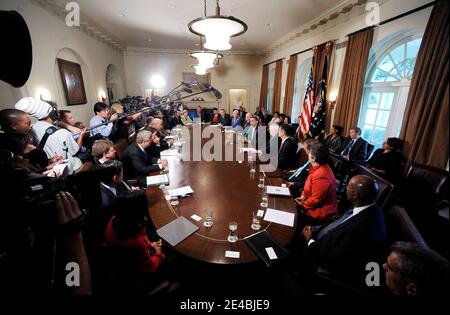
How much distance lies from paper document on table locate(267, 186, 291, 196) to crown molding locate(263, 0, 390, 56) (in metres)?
3.94

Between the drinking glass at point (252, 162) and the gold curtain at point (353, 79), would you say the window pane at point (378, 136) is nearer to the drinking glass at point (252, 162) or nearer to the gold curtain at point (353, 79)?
the gold curtain at point (353, 79)

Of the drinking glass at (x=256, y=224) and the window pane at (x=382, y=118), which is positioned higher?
the window pane at (x=382, y=118)

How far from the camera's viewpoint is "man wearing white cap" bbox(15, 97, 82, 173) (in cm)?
251

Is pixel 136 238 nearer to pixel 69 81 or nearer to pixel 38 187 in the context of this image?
pixel 38 187

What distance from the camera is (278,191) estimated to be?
212 centimetres

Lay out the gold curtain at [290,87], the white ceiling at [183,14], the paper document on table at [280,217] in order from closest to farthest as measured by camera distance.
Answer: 1. the paper document on table at [280,217]
2. the white ceiling at [183,14]
3. the gold curtain at [290,87]

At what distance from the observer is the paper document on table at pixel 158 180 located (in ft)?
7.50

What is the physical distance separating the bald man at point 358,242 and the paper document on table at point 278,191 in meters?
0.68

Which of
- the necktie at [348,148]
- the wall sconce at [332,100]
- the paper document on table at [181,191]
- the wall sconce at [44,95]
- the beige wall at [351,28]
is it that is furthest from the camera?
the wall sconce at [332,100]

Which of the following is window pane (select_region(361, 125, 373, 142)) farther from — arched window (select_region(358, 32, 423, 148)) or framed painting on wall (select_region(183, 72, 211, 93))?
framed painting on wall (select_region(183, 72, 211, 93))

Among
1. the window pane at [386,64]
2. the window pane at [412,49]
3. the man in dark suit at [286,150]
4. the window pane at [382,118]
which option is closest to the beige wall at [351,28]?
the window pane at [412,49]

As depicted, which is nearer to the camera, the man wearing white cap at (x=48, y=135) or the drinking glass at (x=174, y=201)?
the drinking glass at (x=174, y=201)

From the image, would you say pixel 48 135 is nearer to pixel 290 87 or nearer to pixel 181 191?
pixel 181 191

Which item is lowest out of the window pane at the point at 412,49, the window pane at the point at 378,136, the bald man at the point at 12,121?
the window pane at the point at 378,136
